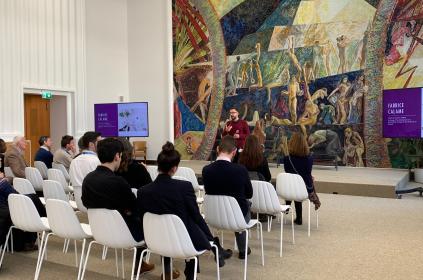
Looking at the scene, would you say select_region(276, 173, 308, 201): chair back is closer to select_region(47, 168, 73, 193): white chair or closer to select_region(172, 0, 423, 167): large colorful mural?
select_region(47, 168, 73, 193): white chair

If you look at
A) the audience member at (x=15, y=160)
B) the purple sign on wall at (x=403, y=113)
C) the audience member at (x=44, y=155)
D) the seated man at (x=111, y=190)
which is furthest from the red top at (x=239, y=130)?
the seated man at (x=111, y=190)

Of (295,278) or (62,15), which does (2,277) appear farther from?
(62,15)

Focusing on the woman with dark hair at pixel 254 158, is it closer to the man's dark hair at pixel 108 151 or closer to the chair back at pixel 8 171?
the man's dark hair at pixel 108 151

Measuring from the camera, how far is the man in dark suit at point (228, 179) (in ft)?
13.5

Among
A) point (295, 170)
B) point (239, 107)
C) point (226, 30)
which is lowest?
point (295, 170)

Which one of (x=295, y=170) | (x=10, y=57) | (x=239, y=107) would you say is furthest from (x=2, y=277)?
(x=239, y=107)

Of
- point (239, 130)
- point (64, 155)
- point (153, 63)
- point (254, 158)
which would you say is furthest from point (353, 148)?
point (64, 155)

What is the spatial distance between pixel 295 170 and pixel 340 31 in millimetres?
6431

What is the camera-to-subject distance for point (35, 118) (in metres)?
12.3

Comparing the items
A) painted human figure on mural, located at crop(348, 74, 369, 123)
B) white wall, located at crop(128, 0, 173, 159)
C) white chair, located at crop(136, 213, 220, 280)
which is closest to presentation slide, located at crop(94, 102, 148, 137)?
white wall, located at crop(128, 0, 173, 159)

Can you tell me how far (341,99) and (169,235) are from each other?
886 centimetres

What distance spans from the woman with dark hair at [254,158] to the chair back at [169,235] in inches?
90.4

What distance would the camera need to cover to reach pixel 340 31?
435 inches

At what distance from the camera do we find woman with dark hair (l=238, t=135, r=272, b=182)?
17.3 ft
